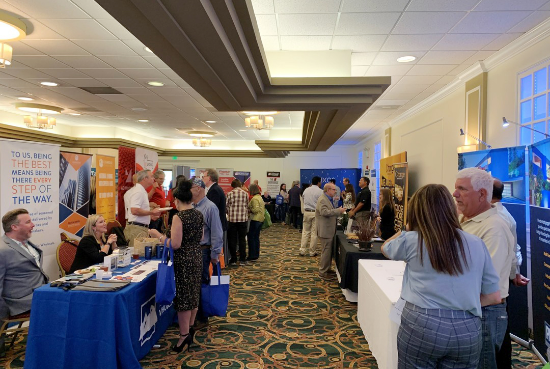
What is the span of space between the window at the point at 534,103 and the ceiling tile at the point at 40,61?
19.5 ft

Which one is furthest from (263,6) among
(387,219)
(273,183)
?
(273,183)

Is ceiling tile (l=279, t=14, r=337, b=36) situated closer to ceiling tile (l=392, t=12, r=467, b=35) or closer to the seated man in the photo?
ceiling tile (l=392, t=12, r=467, b=35)

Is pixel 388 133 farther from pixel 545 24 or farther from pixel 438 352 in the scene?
pixel 438 352

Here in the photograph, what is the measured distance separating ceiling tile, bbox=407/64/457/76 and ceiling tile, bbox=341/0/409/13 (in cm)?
200

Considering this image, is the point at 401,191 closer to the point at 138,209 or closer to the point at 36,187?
the point at 138,209

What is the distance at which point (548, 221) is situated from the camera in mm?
2848

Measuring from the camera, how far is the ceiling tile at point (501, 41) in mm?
4020

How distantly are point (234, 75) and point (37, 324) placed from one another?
2687mm

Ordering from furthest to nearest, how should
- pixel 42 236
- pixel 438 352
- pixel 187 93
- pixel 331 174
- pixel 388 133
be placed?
pixel 331 174
pixel 388 133
pixel 187 93
pixel 42 236
pixel 438 352

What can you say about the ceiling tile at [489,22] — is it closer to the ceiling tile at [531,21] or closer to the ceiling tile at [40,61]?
the ceiling tile at [531,21]

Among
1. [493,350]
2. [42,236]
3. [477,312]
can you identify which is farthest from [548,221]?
[42,236]

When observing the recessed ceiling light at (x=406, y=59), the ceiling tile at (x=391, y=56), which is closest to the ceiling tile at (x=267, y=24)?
the ceiling tile at (x=391, y=56)

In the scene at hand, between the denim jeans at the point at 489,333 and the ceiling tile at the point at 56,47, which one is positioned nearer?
the denim jeans at the point at 489,333

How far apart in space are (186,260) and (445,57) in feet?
13.4
